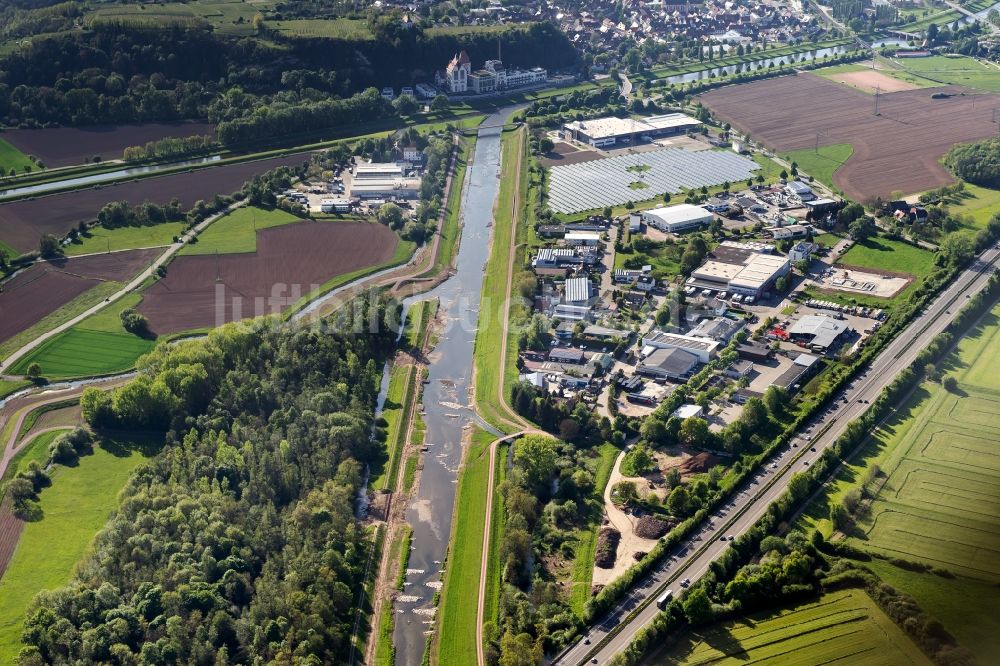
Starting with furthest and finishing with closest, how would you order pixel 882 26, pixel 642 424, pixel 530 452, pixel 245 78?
pixel 882 26 < pixel 245 78 < pixel 642 424 < pixel 530 452

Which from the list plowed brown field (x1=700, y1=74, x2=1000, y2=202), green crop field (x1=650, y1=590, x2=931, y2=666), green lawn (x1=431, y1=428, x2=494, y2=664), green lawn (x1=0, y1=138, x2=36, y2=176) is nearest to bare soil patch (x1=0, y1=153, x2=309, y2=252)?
green lawn (x1=0, y1=138, x2=36, y2=176)

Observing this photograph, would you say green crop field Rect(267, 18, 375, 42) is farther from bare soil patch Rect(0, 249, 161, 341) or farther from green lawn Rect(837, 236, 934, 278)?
green lawn Rect(837, 236, 934, 278)

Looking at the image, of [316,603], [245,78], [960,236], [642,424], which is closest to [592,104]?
[245,78]

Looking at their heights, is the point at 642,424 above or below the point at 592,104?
below

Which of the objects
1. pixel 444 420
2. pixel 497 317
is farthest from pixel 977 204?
pixel 444 420

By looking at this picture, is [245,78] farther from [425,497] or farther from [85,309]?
[425,497]

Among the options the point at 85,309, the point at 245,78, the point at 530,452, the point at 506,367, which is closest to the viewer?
the point at 530,452

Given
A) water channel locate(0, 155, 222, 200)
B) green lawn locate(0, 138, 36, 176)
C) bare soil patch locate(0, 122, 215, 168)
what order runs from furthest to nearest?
1. bare soil patch locate(0, 122, 215, 168)
2. green lawn locate(0, 138, 36, 176)
3. water channel locate(0, 155, 222, 200)

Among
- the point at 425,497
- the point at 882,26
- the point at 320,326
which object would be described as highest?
the point at 882,26
